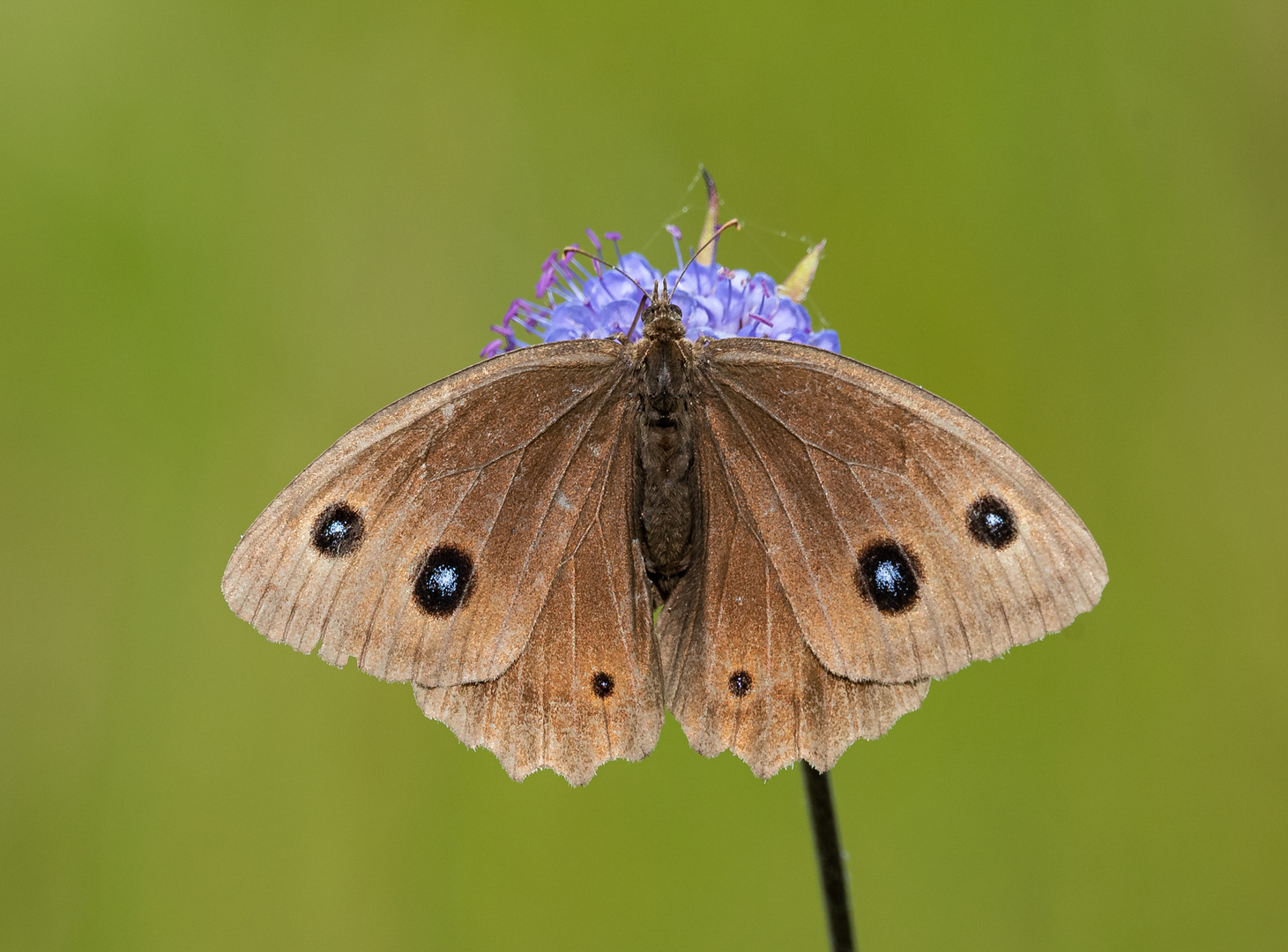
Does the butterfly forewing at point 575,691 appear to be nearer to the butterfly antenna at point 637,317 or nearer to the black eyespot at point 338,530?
the black eyespot at point 338,530

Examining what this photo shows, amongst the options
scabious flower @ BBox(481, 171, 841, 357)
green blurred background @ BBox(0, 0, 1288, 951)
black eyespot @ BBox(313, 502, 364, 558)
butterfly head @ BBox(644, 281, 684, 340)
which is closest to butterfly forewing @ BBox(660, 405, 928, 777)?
butterfly head @ BBox(644, 281, 684, 340)

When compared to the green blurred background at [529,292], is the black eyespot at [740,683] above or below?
below

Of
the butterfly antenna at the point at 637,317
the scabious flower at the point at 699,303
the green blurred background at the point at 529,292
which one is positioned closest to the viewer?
the butterfly antenna at the point at 637,317

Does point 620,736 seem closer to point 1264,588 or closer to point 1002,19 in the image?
point 1264,588

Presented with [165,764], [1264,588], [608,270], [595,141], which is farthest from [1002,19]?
[165,764]

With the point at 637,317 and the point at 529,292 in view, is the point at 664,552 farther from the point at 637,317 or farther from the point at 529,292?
the point at 529,292

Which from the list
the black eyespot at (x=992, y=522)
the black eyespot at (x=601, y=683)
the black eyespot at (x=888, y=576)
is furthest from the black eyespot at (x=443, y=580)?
the black eyespot at (x=992, y=522)
